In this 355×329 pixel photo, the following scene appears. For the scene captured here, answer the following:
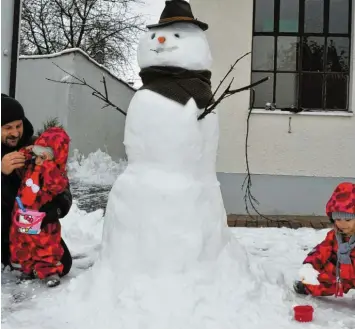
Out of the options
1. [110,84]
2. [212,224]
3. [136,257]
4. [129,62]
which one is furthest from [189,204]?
[129,62]

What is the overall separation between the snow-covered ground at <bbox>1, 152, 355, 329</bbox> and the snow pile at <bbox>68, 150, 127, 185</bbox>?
6.24 meters

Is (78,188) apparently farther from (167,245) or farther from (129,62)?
(129,62)

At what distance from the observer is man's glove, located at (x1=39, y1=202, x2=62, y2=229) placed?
A: 13.3 feet

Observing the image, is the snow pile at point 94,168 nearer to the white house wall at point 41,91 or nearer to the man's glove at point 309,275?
the white house wall at point 41,91

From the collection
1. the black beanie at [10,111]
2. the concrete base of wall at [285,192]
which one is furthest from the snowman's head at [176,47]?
the concrete base of wall at [285,192]

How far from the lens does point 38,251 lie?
13.4 ft

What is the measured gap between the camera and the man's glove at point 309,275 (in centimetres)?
393

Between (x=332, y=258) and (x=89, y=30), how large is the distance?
18.3 metres

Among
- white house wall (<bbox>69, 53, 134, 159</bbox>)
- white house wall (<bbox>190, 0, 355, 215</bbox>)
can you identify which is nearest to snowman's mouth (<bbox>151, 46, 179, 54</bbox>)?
white house wall (<bbox>190, 0, 355, 215</bbox>)

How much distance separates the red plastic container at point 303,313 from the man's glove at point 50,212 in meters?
1.88

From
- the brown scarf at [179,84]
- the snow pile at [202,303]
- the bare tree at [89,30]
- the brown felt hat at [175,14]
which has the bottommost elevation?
the snow pile at [202,303]

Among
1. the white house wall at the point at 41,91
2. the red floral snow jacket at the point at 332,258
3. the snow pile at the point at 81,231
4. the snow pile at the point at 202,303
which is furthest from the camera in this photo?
the white house wall at the point at 41,91

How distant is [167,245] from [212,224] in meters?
0.38

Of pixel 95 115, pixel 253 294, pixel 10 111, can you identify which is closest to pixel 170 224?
pixel 253 294
